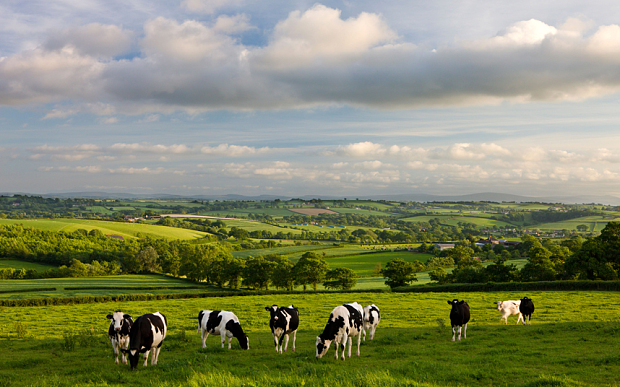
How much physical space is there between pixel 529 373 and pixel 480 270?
51.2 m

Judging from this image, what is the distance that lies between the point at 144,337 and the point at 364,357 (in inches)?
358

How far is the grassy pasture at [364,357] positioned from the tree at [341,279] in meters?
32.7

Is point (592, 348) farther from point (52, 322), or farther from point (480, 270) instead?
point (480, 270)

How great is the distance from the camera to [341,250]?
123m

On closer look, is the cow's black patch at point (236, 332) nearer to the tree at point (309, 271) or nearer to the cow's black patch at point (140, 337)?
the cow's black patch at point (140, 337)

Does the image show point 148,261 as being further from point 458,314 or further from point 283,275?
point 458,314

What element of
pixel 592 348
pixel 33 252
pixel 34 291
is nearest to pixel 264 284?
pixel 34 291

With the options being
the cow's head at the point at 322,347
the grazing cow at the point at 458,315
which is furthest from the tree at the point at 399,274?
the cow's head at the point at 322,347

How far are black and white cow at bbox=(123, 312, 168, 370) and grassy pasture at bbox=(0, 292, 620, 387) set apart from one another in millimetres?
611

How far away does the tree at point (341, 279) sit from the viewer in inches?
2518

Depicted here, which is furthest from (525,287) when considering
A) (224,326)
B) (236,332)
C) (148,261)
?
(148,261)

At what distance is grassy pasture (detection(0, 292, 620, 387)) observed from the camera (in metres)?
11.0

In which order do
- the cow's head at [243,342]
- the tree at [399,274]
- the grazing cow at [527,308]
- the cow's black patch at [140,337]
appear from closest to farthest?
the cow's black patch at [140,337]
the cow's head at [243,342]
the grazing cow at [527,308]
the tree at [399,274]

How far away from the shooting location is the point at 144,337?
1401 cm
